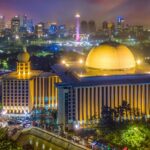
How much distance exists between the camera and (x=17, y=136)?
21.3 meters

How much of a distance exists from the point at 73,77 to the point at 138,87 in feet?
12.1

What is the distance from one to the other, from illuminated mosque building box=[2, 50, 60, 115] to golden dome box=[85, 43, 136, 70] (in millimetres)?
2969

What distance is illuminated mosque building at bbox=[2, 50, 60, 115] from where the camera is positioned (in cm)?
2595

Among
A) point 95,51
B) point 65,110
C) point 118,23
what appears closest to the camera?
point 65,110

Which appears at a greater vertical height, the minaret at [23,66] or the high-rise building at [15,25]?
the high-rise building at [15,25]

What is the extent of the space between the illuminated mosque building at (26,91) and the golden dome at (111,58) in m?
2.97

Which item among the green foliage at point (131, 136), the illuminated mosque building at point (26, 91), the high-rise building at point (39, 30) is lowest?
the green foliage at point (131, 136)

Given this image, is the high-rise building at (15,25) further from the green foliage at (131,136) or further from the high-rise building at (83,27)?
the green foliage at (131,136)

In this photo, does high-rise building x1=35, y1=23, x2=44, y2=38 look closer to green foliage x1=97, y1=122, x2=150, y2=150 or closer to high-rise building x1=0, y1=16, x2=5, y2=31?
high-rise building x1=0, y1=16, x2=5, y2=31

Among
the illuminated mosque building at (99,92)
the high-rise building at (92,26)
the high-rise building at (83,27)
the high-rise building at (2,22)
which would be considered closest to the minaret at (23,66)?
the illuminated mosque building at (99,92)

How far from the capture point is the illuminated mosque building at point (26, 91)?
25953mm

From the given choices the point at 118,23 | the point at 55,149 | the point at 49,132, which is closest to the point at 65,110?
the point at 49,132

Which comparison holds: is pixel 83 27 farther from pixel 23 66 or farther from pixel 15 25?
pixel 23 66

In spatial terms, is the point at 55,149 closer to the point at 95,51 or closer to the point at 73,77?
the point at 73,77
